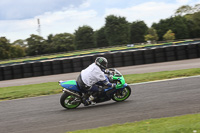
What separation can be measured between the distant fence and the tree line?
199 ft

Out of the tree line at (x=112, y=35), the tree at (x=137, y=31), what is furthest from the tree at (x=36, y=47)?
the tree at (x=137, y=31)

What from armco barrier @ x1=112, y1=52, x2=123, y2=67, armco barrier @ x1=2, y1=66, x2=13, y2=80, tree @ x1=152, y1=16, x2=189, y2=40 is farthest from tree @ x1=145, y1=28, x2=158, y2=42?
armco barrier @ x1=2, y1=66, x2=13, y2=80

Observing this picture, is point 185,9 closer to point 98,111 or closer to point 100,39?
point 100,39

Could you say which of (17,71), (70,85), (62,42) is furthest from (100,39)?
(70,85)

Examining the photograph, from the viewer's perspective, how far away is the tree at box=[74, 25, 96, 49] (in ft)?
318

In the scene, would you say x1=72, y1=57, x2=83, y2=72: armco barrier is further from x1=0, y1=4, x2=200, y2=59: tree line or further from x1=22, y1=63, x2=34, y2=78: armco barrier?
x1=0, y1=4, x2=200, y2=59: tree line

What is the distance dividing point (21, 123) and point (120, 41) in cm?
8766

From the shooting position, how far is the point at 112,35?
95.7m

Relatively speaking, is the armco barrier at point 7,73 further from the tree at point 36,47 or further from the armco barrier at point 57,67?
the tree at point 36,47

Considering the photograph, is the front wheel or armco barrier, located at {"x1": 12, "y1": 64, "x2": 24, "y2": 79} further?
armco barrier, located at {"x1": 12, "y1": 64, "x2": 24, "y2": 79}

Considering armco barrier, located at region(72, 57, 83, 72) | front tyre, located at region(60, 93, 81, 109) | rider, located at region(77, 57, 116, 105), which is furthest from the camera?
armco barrier, located at region(72, 57, 83, 72)

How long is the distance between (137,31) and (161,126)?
91269mm

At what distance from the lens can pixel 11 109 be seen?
27.5 feet

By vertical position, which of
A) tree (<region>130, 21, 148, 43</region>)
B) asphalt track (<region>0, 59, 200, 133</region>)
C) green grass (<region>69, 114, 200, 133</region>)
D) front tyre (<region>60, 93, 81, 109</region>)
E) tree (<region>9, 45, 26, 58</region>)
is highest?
tree (<region>130, 21, 148, 43</region>)
